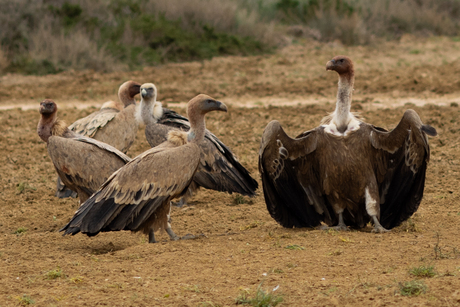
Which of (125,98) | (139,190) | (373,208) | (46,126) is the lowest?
(373,208)

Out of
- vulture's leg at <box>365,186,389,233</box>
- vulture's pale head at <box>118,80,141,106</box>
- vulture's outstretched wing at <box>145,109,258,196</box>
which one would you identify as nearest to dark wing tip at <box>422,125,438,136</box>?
vulture's leg at <box>365,186,389,233</box>

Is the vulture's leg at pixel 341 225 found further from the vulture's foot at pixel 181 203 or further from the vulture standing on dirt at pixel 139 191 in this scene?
the vulture's foot at pixel 181 203

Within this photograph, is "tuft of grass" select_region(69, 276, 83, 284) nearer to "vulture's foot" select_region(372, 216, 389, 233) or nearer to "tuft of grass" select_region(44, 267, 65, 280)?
"tuft of grass" select_region(44, 267, 65, 280)

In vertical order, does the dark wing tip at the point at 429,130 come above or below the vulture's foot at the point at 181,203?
above

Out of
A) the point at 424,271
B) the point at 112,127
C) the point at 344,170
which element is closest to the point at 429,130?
the point at 344,170

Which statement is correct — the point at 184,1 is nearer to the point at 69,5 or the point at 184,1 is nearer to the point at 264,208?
the point at 69,5

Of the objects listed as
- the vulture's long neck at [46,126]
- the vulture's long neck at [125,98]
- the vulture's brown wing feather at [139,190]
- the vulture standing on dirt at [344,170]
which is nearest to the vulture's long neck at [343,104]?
the vulture standing on dirt at [344,170]

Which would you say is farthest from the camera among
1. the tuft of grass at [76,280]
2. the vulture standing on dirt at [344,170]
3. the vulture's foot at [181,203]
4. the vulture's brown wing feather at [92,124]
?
the vulture's brown wing feather at [92,124]

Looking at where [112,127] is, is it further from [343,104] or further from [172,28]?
[172,28]

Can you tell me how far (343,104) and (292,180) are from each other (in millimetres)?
967

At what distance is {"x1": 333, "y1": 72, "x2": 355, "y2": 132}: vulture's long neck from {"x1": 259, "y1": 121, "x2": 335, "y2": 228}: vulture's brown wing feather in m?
0.31

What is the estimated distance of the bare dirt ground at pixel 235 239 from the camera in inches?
173

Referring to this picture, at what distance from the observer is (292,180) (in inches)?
267

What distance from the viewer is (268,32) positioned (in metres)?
22.7
